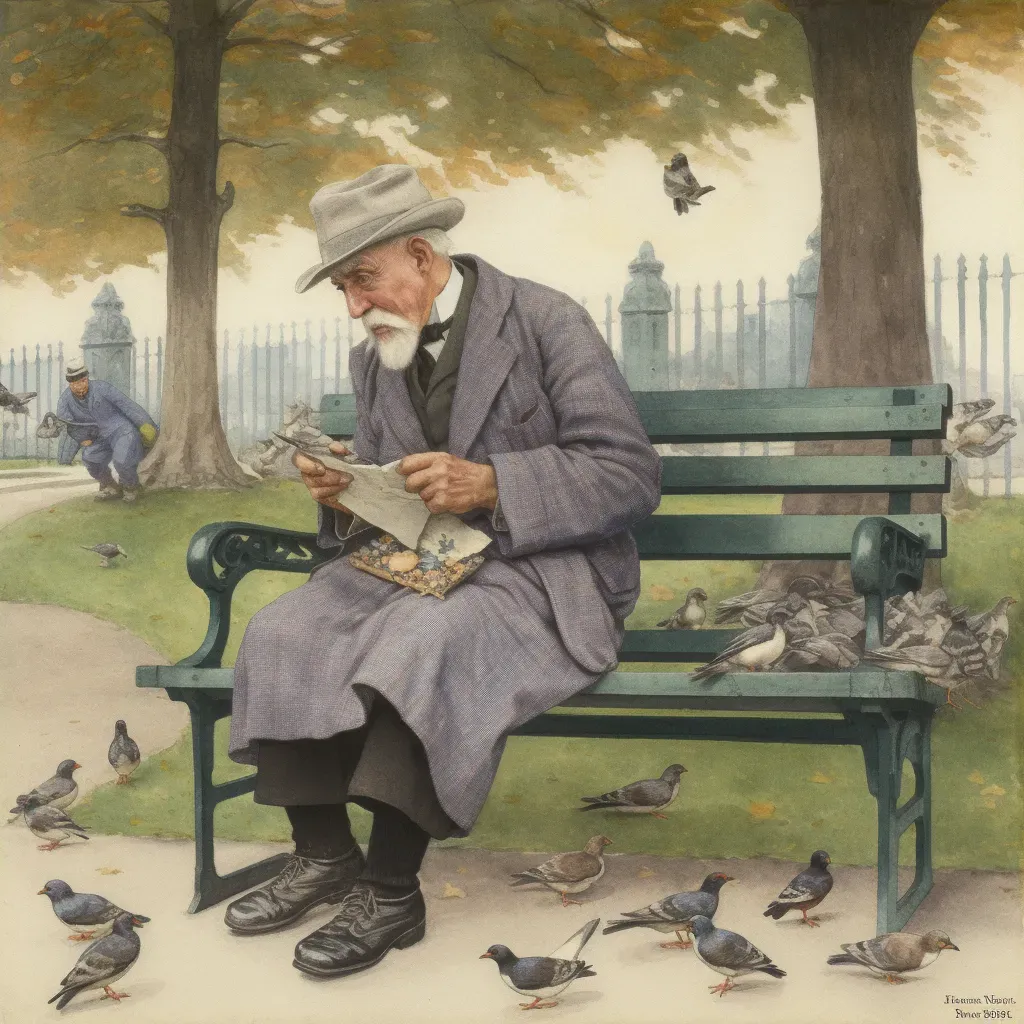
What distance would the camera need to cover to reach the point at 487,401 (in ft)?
13.9

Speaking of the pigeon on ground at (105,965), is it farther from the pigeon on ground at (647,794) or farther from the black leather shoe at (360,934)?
the pigeon on ground at (647,794)

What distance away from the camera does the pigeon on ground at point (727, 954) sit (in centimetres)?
378

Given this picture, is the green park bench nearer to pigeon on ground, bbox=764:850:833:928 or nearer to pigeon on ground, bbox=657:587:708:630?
pigeon on ground, bbox=764:850:833:928

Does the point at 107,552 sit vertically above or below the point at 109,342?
below

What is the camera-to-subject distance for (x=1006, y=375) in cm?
504

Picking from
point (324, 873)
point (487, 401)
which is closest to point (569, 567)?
point (487, 401)

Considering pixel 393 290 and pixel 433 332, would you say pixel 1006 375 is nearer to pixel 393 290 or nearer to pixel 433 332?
pixel 433 332

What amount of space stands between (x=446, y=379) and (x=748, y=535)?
1121 mm

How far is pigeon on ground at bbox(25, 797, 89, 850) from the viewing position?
4.98 metres

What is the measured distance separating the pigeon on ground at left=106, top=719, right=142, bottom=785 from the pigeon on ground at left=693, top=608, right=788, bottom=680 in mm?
2604

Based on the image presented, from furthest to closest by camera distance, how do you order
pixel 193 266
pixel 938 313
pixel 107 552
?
pixel 107 552, pixel 193 266, pixel 938 313

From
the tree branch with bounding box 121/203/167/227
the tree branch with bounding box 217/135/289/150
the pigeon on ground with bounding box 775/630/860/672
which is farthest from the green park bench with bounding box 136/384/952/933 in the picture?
the tree branch with bounding box 121/203/167/227

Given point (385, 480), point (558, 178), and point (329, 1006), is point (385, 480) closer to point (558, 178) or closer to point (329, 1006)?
point (329, 1006)

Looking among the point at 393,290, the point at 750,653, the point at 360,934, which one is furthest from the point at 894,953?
the point at 393,290
